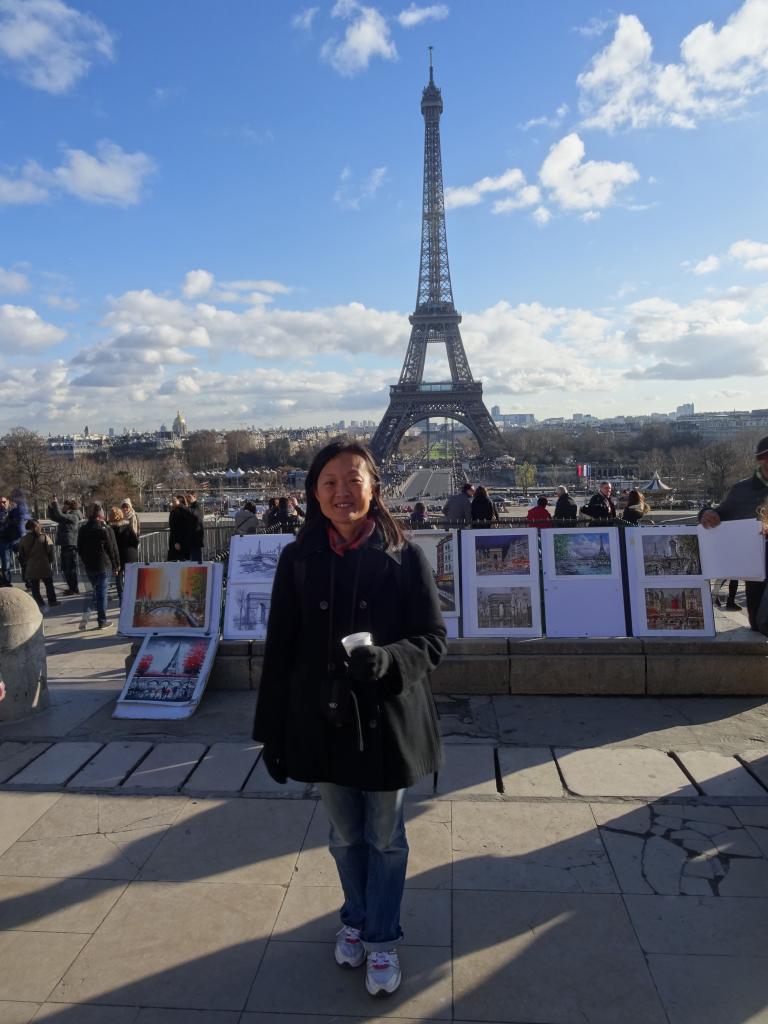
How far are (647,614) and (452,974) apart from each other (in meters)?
3.59

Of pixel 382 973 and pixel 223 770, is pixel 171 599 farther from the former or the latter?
pixel 382 973

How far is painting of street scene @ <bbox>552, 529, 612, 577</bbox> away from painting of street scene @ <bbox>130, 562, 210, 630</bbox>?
296cm

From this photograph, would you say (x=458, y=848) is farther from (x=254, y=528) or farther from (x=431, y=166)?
(x=431, y=166)

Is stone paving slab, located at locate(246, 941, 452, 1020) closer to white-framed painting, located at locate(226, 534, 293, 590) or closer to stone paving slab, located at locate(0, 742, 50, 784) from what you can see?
stone paving slab, located at locate(0, 742, 50, 784)

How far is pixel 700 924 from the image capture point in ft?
9.34

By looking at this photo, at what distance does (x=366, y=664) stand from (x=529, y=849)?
1.87 meters

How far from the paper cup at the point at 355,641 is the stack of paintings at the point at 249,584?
3.77m

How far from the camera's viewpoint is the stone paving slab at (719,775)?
3891mm

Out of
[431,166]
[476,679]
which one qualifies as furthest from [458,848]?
[431,166]

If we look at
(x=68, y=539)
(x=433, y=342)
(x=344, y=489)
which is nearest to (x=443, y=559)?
(x=344, y=489)

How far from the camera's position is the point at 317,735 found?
245 centimetres

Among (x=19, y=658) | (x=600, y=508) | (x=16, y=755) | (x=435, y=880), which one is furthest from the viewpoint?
(x=600, y=508)

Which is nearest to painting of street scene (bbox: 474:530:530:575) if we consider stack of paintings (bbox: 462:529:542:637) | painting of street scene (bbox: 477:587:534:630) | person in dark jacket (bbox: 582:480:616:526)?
stack of paintings (bbox: 462:529:542:637)

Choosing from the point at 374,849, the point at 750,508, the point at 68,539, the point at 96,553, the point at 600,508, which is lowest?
the point at 374,849
